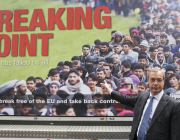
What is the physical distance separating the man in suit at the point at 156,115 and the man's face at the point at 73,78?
101cm

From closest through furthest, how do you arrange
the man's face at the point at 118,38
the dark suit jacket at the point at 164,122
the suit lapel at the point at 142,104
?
the dark suit jacket at the point at 164,122 → the suit lapel at the point at 142,104 → the man's face at the point at 118,38

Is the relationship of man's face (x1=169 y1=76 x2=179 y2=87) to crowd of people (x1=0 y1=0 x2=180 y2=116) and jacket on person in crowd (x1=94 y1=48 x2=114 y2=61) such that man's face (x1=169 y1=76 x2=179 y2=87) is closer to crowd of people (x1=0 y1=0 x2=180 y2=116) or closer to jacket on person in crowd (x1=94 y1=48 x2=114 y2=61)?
crowd of people (x1=0 y1=0 x2=180 y2=116)

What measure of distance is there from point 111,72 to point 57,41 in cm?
85

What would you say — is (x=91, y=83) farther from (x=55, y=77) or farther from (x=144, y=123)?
(x=144, y=123)

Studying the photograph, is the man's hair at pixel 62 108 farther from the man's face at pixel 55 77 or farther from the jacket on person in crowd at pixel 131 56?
the jacket on person in crowd at pixel 131 56

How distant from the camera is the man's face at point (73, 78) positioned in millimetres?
2354

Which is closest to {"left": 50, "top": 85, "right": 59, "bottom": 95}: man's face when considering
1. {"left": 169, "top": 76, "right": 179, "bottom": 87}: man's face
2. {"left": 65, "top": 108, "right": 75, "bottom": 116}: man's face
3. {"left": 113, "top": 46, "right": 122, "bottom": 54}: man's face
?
{"left": 65, "top": 108, "right": 75, "bottom": 116}: man's face

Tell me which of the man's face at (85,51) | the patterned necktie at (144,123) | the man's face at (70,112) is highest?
the man's face at (85,51)

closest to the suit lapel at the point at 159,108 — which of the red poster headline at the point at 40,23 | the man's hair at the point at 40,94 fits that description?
the red poster headline at the point at 40,23

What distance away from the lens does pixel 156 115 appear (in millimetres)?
1355

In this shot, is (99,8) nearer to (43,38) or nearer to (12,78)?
(43,38)

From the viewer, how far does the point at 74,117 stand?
237 centimetres

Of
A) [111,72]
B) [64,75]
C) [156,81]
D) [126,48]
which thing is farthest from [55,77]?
[156,81]

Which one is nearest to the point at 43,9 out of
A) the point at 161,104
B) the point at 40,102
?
the point at 40,102
